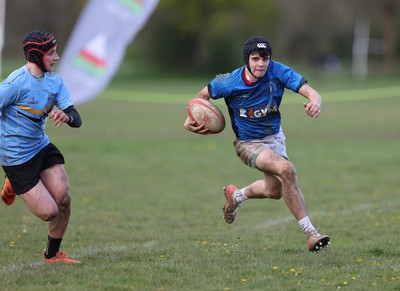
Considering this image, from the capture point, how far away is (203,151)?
1947cm

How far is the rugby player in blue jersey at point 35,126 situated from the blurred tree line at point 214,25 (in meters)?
51.3

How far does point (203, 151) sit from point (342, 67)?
5328 centimetres


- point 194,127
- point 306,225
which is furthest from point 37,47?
point 306,225

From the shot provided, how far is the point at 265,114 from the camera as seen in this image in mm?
8148

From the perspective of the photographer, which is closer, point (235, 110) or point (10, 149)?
point (10, 149)

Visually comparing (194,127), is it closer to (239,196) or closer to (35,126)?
(239,196)

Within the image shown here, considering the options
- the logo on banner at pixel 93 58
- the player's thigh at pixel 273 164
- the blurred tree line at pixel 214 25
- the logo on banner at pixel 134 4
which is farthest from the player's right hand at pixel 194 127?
the blurred tree line at pixel 214 25

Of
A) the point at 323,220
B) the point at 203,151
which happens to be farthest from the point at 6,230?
the point at 203,151

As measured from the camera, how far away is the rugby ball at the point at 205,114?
823 cm

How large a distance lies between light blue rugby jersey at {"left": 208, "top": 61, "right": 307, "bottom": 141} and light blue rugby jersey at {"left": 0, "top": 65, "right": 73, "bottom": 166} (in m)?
1.67

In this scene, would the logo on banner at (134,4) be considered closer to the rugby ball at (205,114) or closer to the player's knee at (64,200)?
the rugby ball at (205,114)

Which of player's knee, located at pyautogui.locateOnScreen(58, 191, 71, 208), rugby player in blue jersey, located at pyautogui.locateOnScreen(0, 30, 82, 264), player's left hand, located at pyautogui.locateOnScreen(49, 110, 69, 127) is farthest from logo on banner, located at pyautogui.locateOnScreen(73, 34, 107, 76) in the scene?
player's left hand, located at pyautogui.locateOnScreen(49, 110, 69, 127)

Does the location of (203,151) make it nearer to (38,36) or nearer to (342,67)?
(38,36)

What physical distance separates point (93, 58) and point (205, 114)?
9099mm
